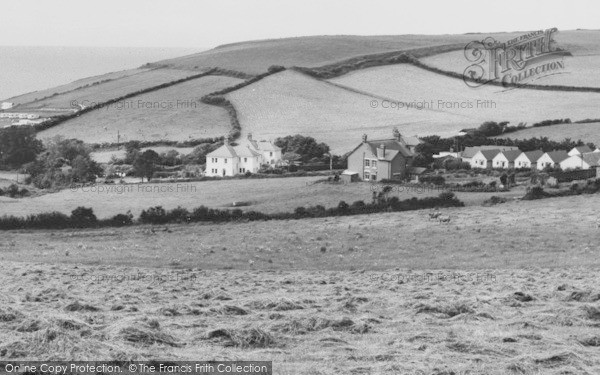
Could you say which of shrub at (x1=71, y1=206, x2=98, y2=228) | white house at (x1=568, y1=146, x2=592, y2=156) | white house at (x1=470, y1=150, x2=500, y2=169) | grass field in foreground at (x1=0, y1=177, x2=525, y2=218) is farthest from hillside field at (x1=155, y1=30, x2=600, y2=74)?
shrub at (x1=71, y1=206, x2=98, y2=228)

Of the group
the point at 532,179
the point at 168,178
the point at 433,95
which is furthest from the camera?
the point at 433,95

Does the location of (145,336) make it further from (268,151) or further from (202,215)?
(268,151)

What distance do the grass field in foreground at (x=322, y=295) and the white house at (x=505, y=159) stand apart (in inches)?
1173

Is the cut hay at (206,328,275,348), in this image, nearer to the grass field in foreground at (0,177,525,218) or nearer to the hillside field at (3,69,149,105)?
the grass field in foreground at (0,177,525,218)

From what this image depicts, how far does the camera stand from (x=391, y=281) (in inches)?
1123

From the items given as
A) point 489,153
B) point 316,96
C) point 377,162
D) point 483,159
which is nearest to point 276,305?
point 377,162

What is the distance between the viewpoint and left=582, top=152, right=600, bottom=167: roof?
238 ft

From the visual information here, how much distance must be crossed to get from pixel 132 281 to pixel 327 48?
12668cm

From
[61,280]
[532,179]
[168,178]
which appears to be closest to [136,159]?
[168,178]

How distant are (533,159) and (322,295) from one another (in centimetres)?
5570

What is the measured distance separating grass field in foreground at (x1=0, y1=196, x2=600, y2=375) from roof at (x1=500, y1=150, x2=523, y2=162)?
30345 millimetres

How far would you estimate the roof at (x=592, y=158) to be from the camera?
72500 mm

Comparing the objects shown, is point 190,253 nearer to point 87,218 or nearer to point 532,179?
point 87,218

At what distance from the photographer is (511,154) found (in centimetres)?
7831
